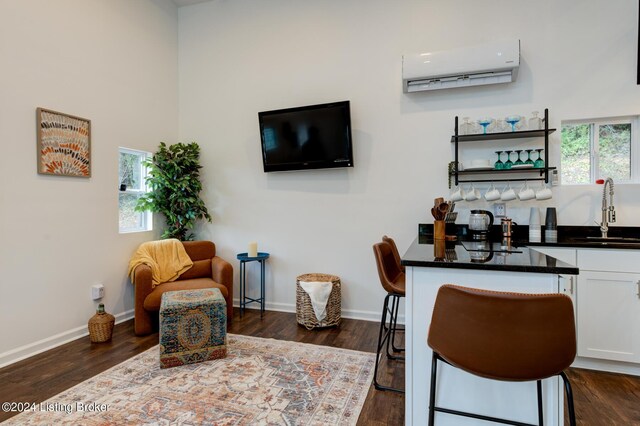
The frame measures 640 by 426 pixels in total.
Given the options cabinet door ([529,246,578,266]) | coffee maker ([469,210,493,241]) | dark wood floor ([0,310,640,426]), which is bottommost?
dark wood floor ([0,310,640,426])

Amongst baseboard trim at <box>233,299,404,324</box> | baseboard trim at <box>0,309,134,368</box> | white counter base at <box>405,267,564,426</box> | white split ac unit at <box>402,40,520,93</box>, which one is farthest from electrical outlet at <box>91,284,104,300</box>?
white split ac unit at <box>402,40,520,93</box>

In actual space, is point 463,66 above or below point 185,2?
below

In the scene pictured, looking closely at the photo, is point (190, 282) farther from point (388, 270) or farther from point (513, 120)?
point (513, 120)

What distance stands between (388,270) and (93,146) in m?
3.09

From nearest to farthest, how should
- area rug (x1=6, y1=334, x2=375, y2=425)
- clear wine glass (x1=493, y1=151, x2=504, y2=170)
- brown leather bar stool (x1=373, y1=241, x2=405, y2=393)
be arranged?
1. area rug (x1=6, y1=334, x2=375, y2=425)
2. brown leather bar stool (x1=373, y1=241, x2=405, y2=393)
3. clear wine glass (x1=493, y1=151, x2=504, y2=170)

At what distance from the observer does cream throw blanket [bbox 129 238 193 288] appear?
3.30 meters

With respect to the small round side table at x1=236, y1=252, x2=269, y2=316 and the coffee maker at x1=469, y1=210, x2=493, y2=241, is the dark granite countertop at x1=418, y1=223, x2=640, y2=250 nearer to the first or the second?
the coffee maker at x1=469, y1=210, x2=493, y2=241

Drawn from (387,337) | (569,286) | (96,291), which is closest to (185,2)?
(96,291)

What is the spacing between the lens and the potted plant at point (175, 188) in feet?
12.4

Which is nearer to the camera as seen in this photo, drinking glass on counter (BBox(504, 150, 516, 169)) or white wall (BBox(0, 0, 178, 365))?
white wall (BBox(0, 0, 178, 365))

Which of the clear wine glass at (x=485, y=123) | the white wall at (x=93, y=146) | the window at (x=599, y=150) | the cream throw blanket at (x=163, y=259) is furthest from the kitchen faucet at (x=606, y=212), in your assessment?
the white wall at (x=93, y=146)

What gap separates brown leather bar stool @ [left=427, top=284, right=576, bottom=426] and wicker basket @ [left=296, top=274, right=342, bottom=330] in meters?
2.05

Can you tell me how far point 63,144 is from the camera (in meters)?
2.87

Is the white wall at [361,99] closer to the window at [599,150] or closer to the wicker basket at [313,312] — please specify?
the window at [599,150]
